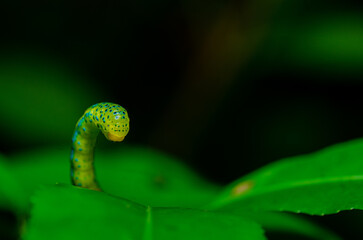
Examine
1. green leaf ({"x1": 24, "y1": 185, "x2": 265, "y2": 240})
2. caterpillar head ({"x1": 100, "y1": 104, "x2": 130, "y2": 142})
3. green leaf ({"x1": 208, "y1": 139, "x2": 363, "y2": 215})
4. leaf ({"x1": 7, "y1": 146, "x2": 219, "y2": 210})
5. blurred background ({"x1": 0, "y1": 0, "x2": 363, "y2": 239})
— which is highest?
blurred background ({"x1": 0, "y1": 0, "x2": 363, "y2": 239})

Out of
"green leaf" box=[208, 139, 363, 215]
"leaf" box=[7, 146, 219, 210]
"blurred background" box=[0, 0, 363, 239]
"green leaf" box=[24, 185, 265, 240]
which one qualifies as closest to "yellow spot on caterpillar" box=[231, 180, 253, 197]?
"green leaf" box=[208, 139, 363, 215]

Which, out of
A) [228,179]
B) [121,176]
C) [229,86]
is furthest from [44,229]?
[228,179]

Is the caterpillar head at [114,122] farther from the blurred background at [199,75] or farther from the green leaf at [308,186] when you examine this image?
the blurred background at [199,75]

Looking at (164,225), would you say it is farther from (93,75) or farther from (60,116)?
(93,75)

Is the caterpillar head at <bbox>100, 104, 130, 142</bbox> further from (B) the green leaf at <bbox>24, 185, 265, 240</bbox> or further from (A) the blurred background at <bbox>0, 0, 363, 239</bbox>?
(A) the blurred background at <bbox>0, 0, 363, 239</bbox>

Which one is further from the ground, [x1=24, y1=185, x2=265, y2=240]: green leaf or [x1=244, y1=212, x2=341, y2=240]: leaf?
[x1=244, y1=212, x2=341, y2=240]: leaf

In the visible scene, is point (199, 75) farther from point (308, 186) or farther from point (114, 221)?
point (114, 221)

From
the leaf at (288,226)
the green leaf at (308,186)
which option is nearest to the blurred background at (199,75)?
the leaf at (288,226)
